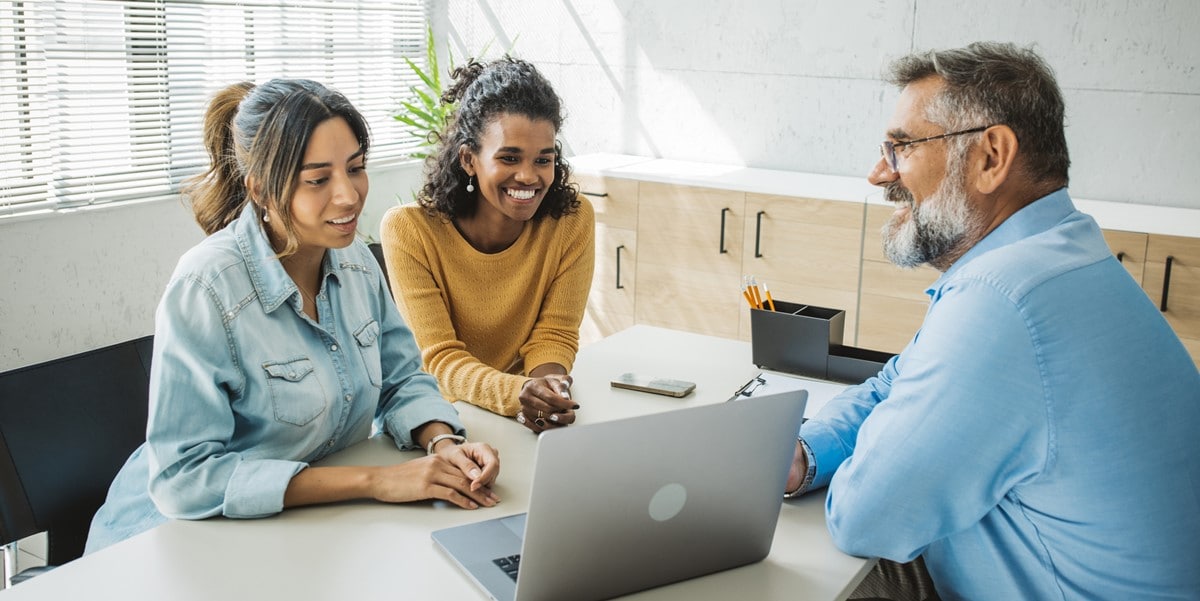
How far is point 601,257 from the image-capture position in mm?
4574

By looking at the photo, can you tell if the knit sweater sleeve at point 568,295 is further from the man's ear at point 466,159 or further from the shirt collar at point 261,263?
the shirt collar at point 261,263

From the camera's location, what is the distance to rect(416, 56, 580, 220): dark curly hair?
2.49 metres

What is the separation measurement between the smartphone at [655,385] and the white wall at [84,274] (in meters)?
2.41

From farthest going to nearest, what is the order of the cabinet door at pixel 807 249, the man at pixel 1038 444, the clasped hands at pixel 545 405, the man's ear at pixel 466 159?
1. the cabinet door at pixel 807 249
2. the man's ear at pixel 466 159
3. the clasped hands at pixel 545 405
4. the man at pixel 1038 444

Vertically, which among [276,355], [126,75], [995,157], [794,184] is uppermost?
[126,75]

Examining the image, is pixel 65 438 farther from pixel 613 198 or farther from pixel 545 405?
pixel 613 198

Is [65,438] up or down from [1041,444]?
down

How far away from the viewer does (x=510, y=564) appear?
58.1 inches

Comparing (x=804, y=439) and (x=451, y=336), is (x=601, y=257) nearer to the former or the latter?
(x=451, y=336)

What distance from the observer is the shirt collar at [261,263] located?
175 centimetres

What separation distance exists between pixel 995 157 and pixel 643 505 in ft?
2.71

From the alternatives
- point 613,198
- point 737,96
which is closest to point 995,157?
point 613,198

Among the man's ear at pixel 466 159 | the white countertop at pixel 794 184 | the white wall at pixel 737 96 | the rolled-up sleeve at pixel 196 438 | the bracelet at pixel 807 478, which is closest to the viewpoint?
the rolled-up sleeve at pixel 196 438

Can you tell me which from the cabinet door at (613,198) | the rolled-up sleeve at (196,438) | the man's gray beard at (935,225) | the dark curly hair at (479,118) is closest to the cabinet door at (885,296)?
the cabinet door at (613,198)
